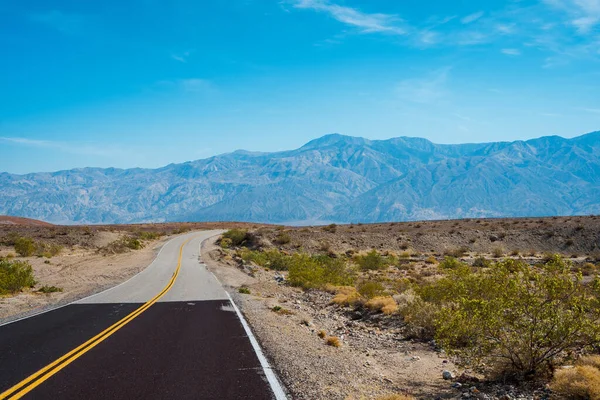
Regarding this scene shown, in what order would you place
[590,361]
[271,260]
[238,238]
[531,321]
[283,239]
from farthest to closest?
[238,238] < [283,239] < [271,260] < [531,321] < [590,361]

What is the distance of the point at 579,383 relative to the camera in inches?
239

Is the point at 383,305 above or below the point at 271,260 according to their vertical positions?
above

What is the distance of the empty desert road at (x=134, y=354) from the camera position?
Answer: 6906mm

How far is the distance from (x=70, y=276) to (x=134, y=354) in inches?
859

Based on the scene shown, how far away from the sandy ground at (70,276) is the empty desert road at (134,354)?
216 cm


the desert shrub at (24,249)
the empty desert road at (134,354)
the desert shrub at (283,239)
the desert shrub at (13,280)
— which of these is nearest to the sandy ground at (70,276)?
the desert shrub at (13,280)

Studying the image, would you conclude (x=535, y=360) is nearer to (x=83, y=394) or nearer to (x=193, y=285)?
(x=83, y=394)

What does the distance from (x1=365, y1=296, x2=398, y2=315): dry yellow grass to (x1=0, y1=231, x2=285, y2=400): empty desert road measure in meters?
4.94

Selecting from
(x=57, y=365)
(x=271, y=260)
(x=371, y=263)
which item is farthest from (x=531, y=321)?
(x=271, y=260)

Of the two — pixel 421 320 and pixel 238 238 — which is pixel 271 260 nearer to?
pixel 238 238

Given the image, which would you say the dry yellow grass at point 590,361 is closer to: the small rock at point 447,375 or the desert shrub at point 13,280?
the small rock at point 447,375

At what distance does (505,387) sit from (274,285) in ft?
57.9

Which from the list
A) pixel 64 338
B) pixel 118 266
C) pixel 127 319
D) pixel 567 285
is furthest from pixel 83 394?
pixel 118 266

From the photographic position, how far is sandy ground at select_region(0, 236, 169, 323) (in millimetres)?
17000
